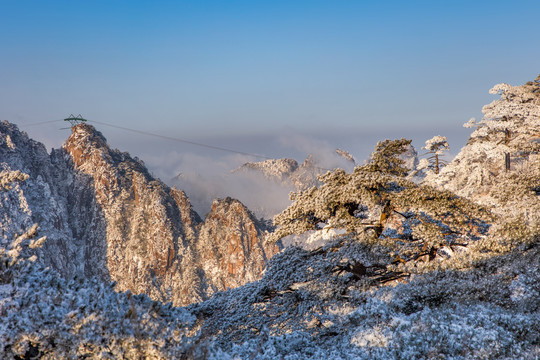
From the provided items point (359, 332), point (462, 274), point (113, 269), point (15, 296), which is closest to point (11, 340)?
point (15, 296)

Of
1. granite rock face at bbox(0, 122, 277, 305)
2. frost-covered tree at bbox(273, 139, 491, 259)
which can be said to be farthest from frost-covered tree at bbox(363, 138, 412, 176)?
granite rock face at bbox(0, 122, 277, 305)

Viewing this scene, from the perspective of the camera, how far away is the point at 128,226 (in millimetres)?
130625

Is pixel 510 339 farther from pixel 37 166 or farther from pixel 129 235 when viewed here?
pixel 37 166

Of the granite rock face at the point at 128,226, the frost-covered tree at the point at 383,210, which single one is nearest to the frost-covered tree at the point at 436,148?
the frost-covered tree at the point at 383,210

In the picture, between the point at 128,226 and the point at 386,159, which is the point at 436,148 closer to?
the point at 386,159

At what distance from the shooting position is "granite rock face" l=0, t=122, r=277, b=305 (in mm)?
117875

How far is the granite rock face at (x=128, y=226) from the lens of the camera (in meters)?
118

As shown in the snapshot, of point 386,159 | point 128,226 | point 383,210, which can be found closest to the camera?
point 383,210

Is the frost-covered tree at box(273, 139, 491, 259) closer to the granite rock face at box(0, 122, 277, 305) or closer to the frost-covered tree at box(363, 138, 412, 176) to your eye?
the frost-covered tree at box(363, 138, 412, 176)

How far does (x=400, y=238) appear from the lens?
622 inches

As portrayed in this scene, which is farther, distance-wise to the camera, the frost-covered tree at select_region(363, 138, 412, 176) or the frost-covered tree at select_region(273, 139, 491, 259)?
the frost-covered tree at select_region(363, 138, 412, 176)

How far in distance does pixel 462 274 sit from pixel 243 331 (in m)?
7.94

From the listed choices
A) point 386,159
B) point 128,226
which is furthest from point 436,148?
point 128,226

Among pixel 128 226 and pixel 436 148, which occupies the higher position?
pixel 436 148
